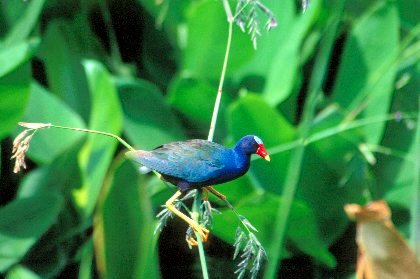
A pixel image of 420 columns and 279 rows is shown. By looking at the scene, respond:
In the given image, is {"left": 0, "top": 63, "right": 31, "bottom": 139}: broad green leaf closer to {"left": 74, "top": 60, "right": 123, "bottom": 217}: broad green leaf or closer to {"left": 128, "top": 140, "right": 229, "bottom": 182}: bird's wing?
{"left": 74, "top": 60, "right": 123, "bottom": 217}: broad green leaf

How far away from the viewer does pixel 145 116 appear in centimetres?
115

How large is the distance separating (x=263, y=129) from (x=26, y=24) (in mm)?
385

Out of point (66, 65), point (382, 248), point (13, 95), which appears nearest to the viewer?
point (382, 248)

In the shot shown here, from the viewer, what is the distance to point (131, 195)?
70 centimetres

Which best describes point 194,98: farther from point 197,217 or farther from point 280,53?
point 197,217

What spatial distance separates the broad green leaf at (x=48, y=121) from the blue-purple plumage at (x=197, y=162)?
712mm

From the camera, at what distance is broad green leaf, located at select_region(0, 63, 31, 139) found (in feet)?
3.00

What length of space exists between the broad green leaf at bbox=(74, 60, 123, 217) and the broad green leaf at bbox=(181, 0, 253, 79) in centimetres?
15

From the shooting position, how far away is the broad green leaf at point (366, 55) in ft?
4.03

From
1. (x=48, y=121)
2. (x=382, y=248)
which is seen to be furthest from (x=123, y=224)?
(x=48, y=121)

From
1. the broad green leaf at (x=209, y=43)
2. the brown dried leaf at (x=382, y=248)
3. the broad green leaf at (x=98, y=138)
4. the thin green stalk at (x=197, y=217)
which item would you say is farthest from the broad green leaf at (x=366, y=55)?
the thin green stalk at (x=197, y=217)

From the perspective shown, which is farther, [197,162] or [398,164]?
[398,164]

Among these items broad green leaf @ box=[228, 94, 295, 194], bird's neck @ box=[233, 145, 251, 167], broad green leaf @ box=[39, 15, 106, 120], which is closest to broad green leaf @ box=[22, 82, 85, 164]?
broad green leaf @ box=[39, 15, 106, 120]

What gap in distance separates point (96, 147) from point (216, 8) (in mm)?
246
